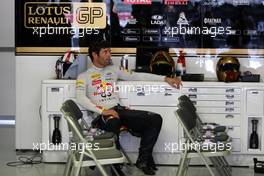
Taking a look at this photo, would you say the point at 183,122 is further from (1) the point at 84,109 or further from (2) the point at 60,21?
(2) the point at 60,21

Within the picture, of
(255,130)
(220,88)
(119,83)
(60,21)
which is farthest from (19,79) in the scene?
(255,130)

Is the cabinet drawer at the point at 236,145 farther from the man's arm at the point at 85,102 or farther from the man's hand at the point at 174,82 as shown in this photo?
the man's arm at the point at 85,102

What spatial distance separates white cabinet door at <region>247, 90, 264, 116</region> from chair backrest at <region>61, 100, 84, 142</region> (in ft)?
6.16

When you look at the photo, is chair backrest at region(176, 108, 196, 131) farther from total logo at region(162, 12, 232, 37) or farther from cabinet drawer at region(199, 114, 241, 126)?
total logo at region(162, 12, 232, 37)

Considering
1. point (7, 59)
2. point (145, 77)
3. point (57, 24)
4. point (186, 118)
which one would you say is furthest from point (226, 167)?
point (7, 59)

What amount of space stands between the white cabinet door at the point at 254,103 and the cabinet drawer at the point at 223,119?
13 cm

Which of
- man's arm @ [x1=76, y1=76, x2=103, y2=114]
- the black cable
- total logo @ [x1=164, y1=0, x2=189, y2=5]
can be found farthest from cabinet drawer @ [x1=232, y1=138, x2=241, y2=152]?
the black cable

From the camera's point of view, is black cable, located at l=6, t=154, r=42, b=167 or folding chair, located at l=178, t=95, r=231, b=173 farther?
black cable, located at l=6, t=154, r=42, b=167

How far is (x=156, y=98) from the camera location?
18.6 ft

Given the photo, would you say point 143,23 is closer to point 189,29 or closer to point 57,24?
point 189,29

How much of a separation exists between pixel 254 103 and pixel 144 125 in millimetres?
1142

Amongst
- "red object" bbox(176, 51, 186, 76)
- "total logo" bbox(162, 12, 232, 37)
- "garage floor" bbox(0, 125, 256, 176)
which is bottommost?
"garage floor" bbox(0, 125, 256, 176)

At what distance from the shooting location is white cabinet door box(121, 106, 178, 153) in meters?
5.68

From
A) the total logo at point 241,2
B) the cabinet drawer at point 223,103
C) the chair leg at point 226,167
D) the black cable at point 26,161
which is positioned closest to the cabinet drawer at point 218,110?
the cabinet drawer at point 223,103
